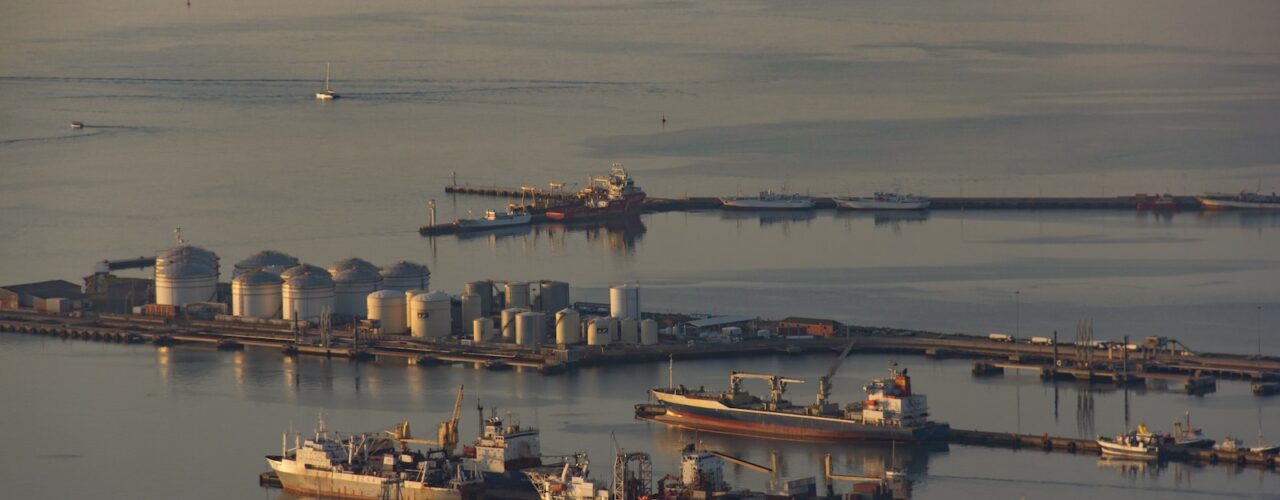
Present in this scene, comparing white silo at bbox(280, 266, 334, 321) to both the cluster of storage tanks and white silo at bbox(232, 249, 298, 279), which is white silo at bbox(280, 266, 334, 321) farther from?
white silo at bbox(232, 249, 298, 279)

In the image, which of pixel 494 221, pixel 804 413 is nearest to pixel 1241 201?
pixel 494 221

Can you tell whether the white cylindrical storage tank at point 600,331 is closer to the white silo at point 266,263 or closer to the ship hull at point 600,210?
the white silo at point 266,263

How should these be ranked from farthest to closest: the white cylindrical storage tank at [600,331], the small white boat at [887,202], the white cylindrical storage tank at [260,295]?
the small white boat at [887,202]
the white cylindrical storage tank at [260,295]
the white cylindrical storage tank at [600,331]

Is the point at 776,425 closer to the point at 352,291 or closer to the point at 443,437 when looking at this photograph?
the point at 443,437

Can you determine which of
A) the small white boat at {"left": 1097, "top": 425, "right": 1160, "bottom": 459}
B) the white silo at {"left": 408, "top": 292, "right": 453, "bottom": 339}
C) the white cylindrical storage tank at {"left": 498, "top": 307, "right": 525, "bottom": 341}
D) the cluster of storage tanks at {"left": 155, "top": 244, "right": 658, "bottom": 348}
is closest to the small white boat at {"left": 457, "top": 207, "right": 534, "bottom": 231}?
the cluster of storage tanks at {"left": 155, "top": 244, "right": 658, "bottom": 348}

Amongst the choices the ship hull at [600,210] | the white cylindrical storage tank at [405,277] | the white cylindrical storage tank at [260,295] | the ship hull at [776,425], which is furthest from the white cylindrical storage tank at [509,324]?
the ship hull at [600,210]

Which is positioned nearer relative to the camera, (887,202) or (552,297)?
(552,297)
